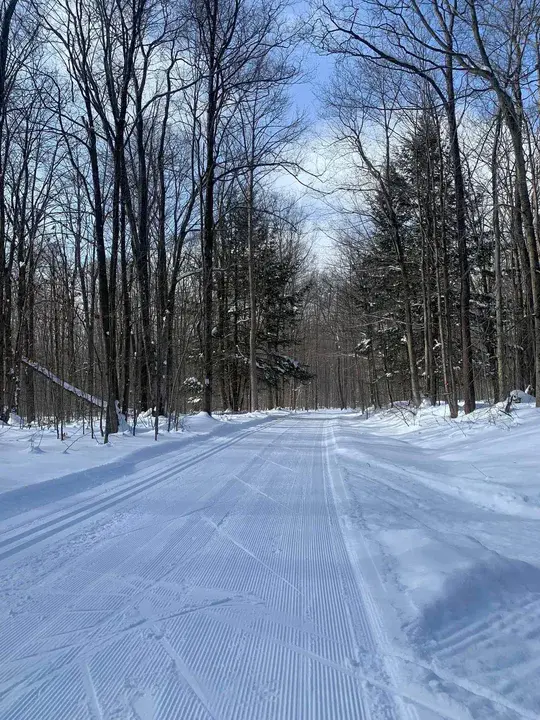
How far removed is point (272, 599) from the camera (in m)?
3.09

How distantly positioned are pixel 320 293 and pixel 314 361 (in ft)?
44.0

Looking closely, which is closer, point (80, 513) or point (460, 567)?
point (460, 567)

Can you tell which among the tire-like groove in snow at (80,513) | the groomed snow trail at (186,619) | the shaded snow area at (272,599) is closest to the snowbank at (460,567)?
the shaded snow area at (272,599)

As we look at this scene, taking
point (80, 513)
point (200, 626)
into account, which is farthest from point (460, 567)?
point (80, 513)

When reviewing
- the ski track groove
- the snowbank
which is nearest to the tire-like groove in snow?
the ski track groove

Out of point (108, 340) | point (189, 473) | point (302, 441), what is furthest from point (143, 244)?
point (189, 473)

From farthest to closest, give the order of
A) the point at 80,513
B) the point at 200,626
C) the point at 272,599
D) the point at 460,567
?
the point at 80,513, the point at 460,567, the point at 272,599, the point at 200,626

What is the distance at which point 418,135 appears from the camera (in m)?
18.5

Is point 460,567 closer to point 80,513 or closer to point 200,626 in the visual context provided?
point 200,626

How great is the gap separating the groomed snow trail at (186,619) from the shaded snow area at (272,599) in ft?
0.04

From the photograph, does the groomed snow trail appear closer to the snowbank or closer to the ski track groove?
the ski track groove

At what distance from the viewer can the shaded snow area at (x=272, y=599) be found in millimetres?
2127

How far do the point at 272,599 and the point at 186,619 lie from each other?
0.55 meters

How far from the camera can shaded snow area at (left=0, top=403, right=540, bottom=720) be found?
83.7 inches
